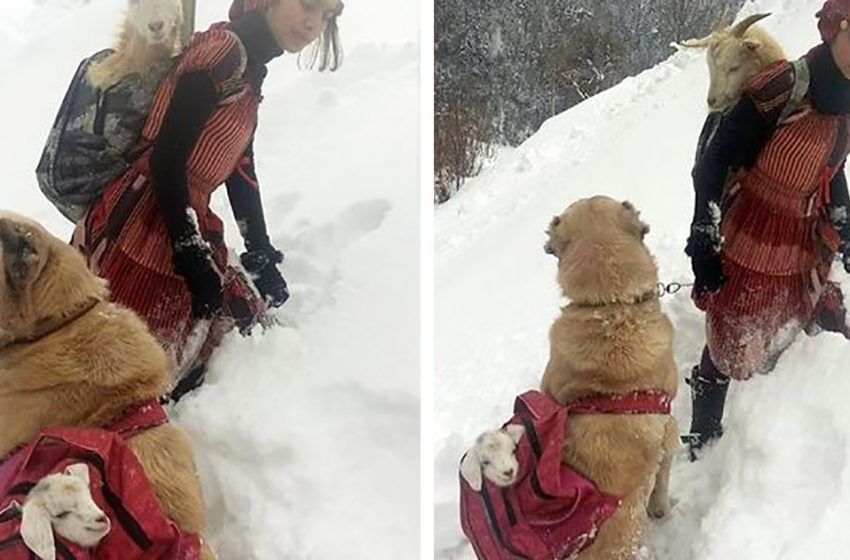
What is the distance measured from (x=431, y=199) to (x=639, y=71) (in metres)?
0.43

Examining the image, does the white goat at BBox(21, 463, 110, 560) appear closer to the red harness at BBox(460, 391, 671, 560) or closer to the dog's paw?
the red harness at BBox(460, 391, 671, 560)

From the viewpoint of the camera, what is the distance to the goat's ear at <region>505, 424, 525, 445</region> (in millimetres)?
1793

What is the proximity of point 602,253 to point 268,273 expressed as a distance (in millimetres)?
563

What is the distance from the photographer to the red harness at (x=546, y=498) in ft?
5.74

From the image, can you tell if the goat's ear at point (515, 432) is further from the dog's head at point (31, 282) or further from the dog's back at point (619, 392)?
the dog's head at point (31, 282)

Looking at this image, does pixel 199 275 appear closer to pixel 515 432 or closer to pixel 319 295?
pixel 319 295

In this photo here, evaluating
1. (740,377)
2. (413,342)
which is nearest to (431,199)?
(413,342)

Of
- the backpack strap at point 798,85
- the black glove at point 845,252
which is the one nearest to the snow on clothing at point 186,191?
the backpack strap at point 798,85

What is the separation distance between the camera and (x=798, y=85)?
177 cm

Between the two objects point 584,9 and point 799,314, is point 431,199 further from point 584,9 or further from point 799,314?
point 799,314

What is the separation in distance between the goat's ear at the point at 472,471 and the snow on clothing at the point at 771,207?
0.45 m

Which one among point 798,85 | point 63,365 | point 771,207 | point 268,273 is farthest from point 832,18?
point 63,365

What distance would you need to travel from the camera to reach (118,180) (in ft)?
5.89

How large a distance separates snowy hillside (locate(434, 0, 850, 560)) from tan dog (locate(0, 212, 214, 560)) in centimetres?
47
